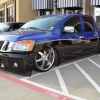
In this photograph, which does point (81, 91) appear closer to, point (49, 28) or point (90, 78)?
point (90, 78)

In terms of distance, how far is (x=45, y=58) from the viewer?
5.27m

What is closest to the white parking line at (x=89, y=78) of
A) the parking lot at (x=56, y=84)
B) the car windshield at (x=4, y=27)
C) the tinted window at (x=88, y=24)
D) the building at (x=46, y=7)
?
the parking lot at (x=56, y=84)

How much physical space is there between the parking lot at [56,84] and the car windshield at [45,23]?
1.20 m

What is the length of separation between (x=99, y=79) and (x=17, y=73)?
80.6 inches

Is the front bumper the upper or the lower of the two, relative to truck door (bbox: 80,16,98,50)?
lower

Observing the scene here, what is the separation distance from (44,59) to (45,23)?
1279 mm

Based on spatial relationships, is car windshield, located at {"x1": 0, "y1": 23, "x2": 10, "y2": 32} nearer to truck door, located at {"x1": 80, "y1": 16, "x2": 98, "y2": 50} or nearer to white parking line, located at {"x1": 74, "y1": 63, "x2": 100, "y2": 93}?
truck door, located at {"x1": 80, "y1": 16, "x2": 98, "y2": 50}

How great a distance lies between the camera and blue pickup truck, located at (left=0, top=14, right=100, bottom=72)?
4.70 m

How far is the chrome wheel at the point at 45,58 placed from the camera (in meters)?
5.12

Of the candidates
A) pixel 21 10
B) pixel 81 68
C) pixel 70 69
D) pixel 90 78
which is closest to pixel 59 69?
pixel 70 69

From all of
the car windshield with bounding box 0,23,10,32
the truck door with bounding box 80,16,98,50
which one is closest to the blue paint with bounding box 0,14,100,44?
the truck door with bounding box 80,16,98,50

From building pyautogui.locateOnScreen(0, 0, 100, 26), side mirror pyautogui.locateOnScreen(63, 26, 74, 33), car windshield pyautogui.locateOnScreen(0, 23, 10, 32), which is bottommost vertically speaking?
side mirror pyautogui.locateOnScreen(63, 26, 74, 33)

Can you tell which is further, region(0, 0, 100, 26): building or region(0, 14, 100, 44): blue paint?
region(0, 0, 100, 26): building

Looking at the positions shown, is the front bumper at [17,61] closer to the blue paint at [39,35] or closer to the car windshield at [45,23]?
the blue paint at [39,35]
